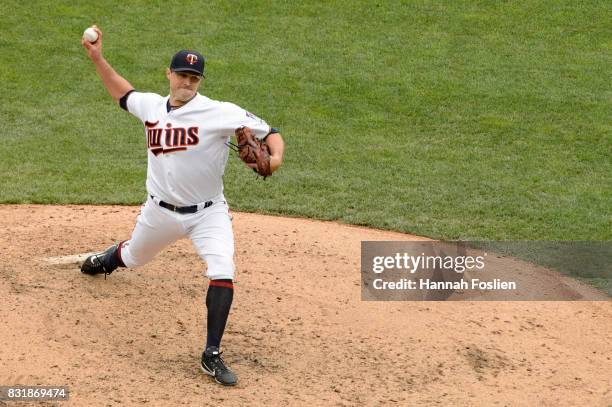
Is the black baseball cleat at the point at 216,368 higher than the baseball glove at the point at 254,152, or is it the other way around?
the baseball glove at the point at 254,152

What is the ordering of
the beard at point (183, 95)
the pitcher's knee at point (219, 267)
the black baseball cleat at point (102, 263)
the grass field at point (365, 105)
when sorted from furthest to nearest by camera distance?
1. the grass field at point (365, 105)
2. the black baseball cleat at point (102, 263)
3. the beard at point (183, 95)
4. the pitcher's knee at point (219, 267)

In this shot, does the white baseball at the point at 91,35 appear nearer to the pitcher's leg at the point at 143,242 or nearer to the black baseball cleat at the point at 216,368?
the pitcher's leg at the point at 143,242

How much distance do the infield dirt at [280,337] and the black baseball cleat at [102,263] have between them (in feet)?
0.32

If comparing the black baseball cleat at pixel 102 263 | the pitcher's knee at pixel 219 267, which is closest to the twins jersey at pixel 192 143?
the pitcher's knee at pixel 219 267

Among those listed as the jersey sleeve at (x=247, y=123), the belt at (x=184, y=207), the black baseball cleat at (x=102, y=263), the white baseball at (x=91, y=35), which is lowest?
the black baseball cleat at (x=102, y=263)

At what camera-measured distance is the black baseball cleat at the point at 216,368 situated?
6.05 m

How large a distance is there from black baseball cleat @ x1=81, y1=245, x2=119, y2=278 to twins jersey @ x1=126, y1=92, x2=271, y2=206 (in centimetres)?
96

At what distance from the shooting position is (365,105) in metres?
12.5

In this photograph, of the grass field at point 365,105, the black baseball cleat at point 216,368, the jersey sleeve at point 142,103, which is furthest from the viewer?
the grass field at point 365,105

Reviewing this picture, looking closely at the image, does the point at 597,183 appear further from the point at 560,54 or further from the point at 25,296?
the point at 25,296

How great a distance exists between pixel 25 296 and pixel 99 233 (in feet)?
5.29

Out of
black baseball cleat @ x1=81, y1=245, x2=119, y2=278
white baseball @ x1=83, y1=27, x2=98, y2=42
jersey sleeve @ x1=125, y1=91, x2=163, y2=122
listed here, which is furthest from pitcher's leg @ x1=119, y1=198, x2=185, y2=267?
white baseball @ x1=83, y1=27, x2=98, y2=42

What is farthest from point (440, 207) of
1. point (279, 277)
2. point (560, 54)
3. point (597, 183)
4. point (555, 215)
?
point (560, 54)

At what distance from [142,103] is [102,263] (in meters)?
1.36
